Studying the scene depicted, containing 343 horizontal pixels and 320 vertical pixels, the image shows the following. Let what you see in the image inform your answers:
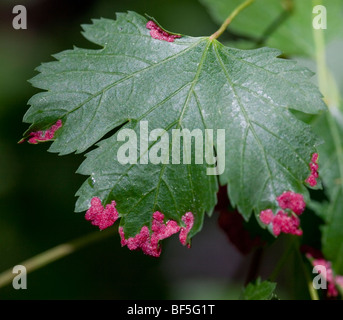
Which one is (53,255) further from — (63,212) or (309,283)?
(63,212)

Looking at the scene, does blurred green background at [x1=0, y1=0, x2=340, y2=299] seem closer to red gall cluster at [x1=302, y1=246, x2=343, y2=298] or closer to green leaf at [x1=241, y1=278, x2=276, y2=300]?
red gall cluster at [x1=302, y1=246, x2=343, y2=298]

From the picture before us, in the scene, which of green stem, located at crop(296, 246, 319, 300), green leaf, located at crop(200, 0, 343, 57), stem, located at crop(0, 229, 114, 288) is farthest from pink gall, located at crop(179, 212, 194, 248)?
green leaf, located at crop(200, 0, 343, 57)

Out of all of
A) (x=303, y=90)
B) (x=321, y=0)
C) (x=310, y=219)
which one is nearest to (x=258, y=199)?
(x=303, y=90)

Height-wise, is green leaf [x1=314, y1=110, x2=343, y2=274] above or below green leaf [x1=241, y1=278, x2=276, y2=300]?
above

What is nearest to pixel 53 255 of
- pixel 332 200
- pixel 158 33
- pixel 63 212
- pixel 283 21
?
pixel 158 33

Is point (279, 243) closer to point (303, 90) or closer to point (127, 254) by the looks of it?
point (127, 254)
